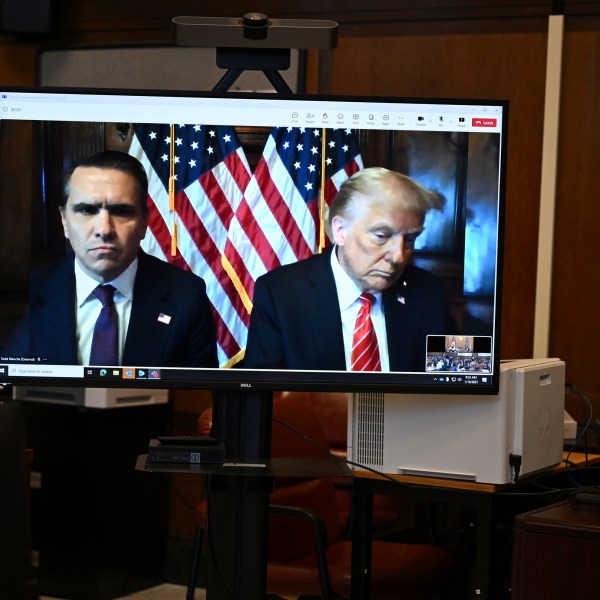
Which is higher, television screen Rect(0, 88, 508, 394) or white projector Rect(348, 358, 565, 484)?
television screen Rect(0, 88, 508, 394)

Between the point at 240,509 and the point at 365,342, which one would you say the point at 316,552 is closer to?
the point at 240,509

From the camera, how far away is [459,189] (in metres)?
2.52

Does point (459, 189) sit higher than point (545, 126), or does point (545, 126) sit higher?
point (545, 126)

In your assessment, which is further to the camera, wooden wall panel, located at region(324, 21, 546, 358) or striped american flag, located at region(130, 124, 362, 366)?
wooden wall panel, located at region(324, 21, 546, 358)

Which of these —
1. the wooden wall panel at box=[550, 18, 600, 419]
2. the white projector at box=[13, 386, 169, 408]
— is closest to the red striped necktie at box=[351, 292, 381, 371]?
the wooden wall panel at box=[550, 18, 600, 419]

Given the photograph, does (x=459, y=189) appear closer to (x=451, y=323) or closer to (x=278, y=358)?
(x=451, y=323)

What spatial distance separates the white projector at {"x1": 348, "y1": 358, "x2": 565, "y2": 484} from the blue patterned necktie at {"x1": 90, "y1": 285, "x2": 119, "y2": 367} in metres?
0.93

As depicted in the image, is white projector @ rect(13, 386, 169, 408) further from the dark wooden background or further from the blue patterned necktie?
the blue patterned necktie

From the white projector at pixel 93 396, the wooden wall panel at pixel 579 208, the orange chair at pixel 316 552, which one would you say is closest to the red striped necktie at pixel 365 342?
the orange chair at pixel 316 552

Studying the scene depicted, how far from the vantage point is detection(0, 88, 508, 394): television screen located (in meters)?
2.48

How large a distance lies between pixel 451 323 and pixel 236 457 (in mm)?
612

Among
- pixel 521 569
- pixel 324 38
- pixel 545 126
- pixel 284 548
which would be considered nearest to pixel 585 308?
pixel 545 126

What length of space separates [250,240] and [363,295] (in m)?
0.30

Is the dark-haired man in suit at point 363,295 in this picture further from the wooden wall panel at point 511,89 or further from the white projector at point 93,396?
the white projector at point 93,396
